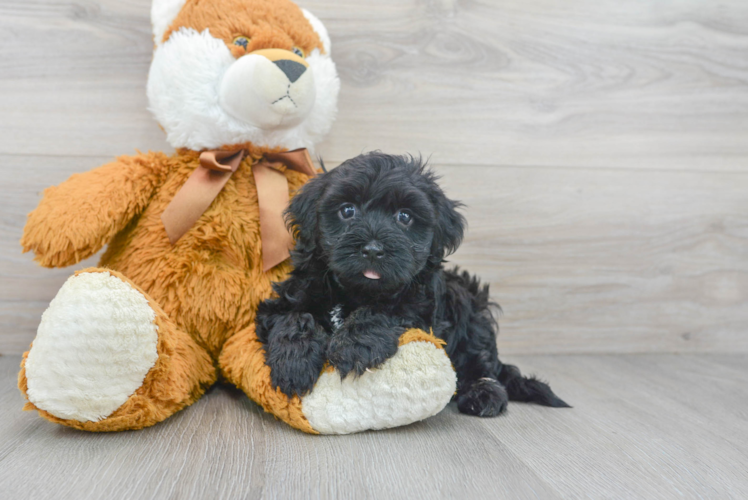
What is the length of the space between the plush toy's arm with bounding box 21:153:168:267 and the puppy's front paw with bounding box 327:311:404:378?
544 mm

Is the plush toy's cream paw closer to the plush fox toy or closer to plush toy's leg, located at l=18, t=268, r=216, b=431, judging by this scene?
the plush fox toy

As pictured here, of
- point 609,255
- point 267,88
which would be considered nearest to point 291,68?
point 267,88

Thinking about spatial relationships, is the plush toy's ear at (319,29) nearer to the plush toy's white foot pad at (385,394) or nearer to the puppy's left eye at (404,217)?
the puppy's left eye at (404,217)

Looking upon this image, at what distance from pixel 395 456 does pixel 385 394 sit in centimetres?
10

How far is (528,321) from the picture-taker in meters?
1.66

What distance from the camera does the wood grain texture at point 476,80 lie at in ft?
4.58

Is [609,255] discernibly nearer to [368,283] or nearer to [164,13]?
[368,283]

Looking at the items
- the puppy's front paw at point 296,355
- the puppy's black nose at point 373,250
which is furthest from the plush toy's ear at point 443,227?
the puppy's front paw at point 296,355

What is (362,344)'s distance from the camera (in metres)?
0.94

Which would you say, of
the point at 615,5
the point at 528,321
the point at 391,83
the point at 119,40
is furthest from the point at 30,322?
the point at 615,5

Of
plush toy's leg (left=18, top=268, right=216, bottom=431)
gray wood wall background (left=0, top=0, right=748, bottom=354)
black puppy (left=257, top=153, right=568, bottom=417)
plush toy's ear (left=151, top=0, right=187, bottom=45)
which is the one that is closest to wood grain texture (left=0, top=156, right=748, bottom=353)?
gray wood wall background (left=0, top=0, right=748, bottom=354)

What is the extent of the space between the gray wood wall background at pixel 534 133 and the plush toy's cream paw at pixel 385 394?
688 millimetres

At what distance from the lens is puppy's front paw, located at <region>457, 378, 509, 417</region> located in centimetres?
110

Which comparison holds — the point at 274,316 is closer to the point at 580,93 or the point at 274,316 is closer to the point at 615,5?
the point at 580,93
